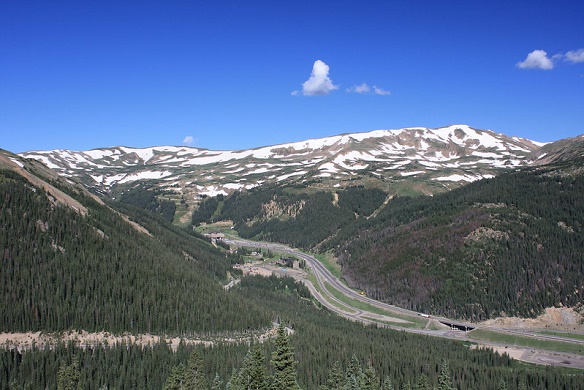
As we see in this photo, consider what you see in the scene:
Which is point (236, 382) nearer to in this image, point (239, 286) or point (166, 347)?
point (166, 347)

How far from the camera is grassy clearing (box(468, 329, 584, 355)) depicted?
398 ft

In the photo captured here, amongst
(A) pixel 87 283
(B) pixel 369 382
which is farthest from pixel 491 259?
(A) pixel 87 283

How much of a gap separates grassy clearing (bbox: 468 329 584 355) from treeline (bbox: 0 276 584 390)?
13669 mm

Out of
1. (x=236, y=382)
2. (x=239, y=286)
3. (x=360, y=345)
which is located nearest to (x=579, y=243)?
(x=360, y=345)

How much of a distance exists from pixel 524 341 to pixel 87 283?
10528 cm

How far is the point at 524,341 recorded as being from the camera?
12750cm

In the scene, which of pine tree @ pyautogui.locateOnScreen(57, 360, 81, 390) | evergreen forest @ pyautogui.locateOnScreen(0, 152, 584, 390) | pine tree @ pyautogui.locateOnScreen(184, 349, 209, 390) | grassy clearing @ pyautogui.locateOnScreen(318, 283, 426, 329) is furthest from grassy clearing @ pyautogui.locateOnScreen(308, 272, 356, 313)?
pine tree @ pyautogui.locateOnScreen(57, 360, 81, 390)

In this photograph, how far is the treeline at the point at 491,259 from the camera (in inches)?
5802

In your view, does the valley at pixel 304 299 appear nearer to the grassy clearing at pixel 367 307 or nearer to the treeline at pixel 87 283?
the treeline at pixel 87 283

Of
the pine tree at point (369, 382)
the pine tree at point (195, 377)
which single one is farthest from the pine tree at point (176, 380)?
the pine tree at point (369, 382)

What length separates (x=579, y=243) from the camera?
526ft

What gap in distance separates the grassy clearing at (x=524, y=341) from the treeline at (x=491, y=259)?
34.3 ft

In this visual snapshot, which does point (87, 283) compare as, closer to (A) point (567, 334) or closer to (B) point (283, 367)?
(B) point (283, 367)

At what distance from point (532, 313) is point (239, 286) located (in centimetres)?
8577
